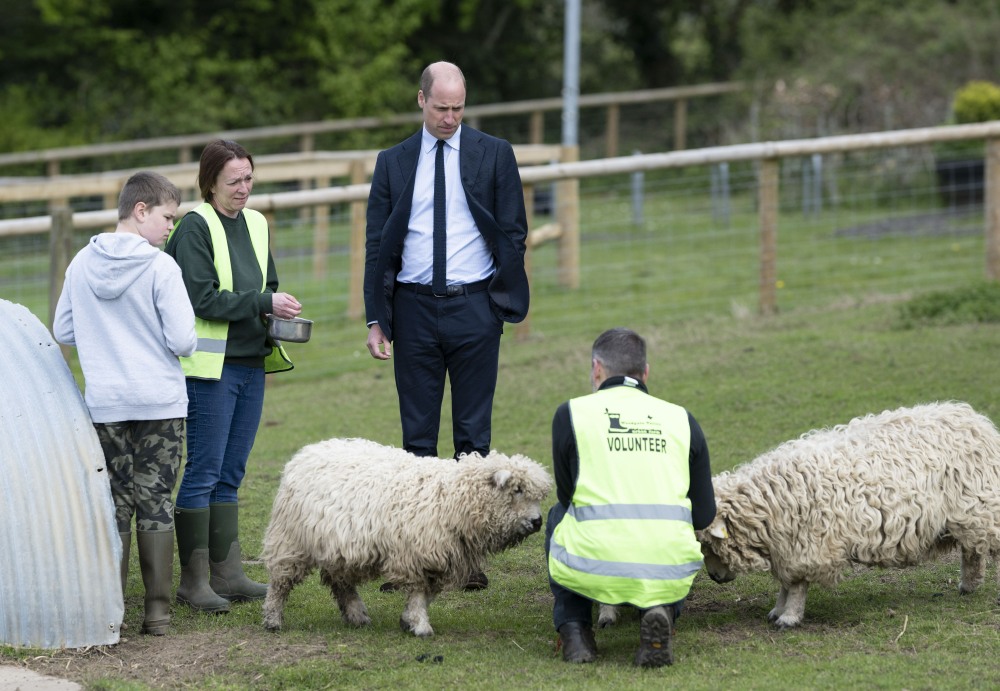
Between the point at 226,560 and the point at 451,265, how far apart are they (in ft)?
5.40

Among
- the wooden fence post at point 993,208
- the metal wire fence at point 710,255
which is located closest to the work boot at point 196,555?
the metal wire fence at point 710,255

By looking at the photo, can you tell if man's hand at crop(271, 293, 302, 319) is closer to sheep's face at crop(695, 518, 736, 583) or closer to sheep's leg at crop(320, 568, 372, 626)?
sheep's leg at crop(320, 568, 372, 626)

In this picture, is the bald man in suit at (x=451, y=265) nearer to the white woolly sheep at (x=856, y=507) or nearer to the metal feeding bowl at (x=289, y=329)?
the metal feeding bowl at (x=289, y=329)

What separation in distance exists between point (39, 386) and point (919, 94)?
1782 cm

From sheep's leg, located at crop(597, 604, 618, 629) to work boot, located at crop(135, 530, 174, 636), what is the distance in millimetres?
1753

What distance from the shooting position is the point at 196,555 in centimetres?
574

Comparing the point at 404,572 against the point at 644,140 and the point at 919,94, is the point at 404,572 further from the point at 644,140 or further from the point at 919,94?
the point at 644,140

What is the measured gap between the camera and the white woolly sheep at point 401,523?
5219 millimetres

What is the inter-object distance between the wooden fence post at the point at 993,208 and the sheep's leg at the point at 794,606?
7257 mm

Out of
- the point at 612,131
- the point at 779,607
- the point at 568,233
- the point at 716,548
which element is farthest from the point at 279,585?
the point at 612,131

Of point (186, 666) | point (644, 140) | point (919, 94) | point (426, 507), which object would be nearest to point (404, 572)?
point (426, 507)

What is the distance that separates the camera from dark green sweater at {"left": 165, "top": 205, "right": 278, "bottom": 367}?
5.60 meters

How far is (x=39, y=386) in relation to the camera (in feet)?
17.3

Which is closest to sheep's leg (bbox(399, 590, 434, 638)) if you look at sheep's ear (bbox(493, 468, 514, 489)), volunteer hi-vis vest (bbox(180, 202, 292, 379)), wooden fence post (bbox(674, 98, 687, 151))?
sheep's ear (bbox(493, 468, 514, 489))
